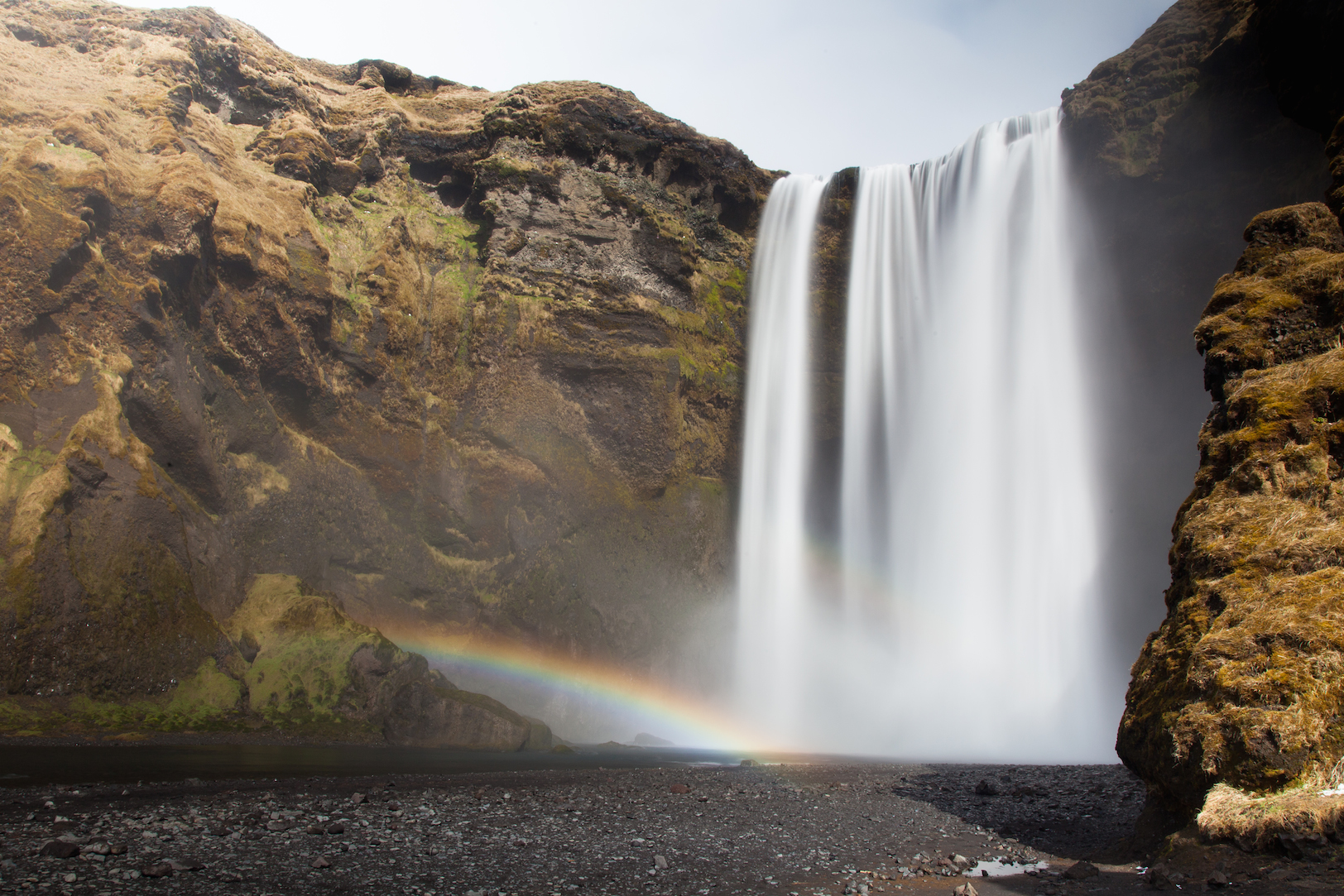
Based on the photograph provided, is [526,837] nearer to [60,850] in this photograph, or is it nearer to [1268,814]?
[60,850]

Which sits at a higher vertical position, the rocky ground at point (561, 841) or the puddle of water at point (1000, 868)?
the puddle of water at point (1000, 868)

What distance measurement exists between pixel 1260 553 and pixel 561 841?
346 inches

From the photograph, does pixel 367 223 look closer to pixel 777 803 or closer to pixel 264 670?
pixel 264 670

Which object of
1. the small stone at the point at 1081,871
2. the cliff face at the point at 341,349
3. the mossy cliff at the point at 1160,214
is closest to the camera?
the small stone at the point at 1081,871

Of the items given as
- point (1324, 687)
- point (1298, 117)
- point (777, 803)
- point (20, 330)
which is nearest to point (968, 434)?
point (1298, 117)

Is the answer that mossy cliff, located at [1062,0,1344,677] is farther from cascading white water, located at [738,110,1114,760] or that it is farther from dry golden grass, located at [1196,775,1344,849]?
dry golden grass, located at [1196,775,1344,849]

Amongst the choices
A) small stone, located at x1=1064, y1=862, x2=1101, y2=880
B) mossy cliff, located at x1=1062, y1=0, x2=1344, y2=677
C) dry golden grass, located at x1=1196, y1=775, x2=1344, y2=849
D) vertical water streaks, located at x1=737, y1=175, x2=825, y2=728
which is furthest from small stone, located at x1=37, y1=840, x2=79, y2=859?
mossy cliff, located at x1=1062, y1=0, x2=1344, y2=677

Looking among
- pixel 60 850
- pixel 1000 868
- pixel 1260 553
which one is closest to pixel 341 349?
pixel 60 850

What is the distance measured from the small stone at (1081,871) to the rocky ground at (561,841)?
3 cm

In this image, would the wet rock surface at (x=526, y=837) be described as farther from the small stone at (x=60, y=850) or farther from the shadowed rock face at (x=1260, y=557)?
the shadowed rock face at (x=1260, y=557)

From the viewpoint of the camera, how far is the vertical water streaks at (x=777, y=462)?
3191cm

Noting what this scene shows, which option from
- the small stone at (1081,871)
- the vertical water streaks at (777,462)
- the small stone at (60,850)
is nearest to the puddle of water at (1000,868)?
the small stone at (1081,871)

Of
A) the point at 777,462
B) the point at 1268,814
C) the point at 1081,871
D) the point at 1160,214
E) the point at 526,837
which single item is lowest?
the point at 526,837

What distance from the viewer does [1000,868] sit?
25.5ft
